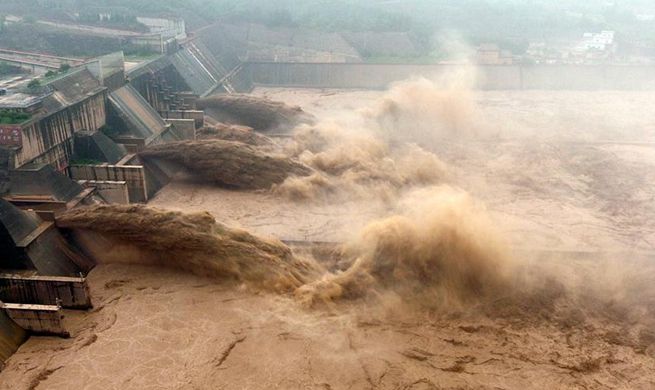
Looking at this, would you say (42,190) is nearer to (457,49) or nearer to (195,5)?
(457,49)

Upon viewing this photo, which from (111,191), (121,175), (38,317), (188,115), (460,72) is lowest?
(38,317)

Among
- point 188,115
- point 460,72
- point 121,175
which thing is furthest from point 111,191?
point 460,72

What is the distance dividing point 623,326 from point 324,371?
862 centimetres

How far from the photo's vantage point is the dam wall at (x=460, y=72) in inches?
1999

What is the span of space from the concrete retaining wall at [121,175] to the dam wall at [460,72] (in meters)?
28.8

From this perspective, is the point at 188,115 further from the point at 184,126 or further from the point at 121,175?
the point at 121,175

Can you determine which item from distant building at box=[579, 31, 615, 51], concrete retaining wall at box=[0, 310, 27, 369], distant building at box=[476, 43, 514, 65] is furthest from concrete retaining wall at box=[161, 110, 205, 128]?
distant building at box=[579, 31, 615, 51]

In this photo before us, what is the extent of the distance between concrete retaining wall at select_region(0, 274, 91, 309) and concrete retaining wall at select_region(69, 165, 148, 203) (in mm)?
7501

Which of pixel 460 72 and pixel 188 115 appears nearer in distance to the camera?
pixel 188 115

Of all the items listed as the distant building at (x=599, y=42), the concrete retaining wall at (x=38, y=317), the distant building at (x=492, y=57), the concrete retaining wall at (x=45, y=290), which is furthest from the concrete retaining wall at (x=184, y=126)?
the distant building at (x=599, y=42)

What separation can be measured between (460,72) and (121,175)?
3542cm

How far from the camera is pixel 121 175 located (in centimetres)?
2281

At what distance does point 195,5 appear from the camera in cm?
7350

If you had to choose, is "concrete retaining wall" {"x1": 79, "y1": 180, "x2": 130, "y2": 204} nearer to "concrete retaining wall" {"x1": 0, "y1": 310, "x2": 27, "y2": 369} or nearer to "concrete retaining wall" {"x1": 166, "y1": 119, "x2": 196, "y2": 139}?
"concrete retaining wall" {"x1": 0, "y1": 310, "x2": 27, "y2": 369}
